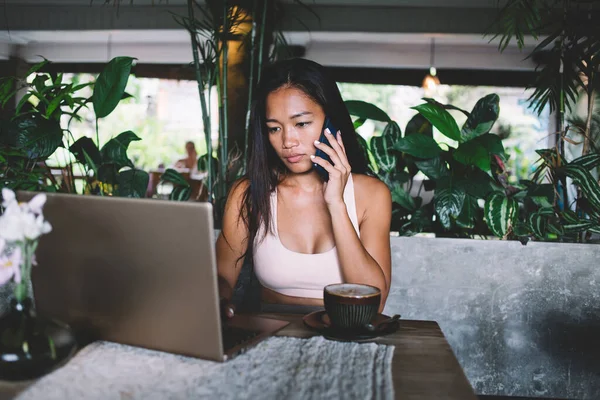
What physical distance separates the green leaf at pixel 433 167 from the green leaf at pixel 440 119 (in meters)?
0.13

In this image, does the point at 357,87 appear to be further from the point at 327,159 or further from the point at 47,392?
the point at 47,392

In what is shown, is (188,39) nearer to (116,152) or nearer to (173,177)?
(173,177)

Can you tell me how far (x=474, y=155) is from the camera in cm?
221

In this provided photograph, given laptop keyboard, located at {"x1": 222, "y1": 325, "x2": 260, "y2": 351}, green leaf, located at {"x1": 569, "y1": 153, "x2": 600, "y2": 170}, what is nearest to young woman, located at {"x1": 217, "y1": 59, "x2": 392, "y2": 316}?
laptop keyboard, located at {"x1": 222, "y1": 325, "x2": 260, "y2": 351}

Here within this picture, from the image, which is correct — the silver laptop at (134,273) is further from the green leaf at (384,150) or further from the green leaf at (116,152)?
the green leaf at (384,150)

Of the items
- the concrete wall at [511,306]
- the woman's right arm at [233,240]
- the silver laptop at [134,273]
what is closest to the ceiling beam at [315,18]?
the concrete wall at [511,306]

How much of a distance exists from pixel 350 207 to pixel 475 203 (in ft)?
2.97

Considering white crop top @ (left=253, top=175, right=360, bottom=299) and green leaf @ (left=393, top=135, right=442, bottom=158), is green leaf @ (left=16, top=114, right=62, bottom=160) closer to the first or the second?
white crop top @ (left=253, top=175, right=360, bottom=299)

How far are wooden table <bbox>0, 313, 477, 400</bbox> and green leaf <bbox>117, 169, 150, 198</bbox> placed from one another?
50.2 inches

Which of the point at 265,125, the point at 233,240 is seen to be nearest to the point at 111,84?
the point at 265,125

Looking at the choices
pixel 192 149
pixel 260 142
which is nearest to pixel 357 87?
pixel 192 149

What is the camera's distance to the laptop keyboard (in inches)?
37.2

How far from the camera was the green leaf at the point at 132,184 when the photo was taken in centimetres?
229

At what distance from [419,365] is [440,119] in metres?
1.59
